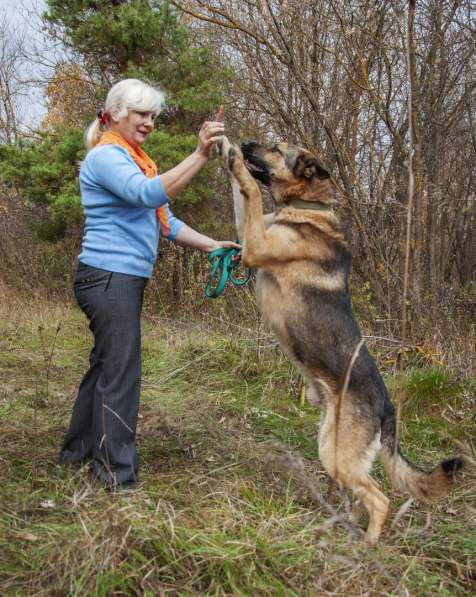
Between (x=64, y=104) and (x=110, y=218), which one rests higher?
(x=64, y=104)

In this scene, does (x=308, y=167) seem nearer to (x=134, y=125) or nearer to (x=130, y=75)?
(x=134, y=125)

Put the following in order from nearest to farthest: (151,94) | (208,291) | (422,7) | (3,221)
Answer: (151,94) < (208,291) < (422,7) < (3,221)

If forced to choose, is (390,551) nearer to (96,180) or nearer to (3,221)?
(96,180)

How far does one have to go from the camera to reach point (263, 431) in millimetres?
4695

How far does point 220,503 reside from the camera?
119 inches

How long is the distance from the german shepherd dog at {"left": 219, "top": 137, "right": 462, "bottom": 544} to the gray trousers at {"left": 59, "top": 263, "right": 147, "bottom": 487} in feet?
2.37

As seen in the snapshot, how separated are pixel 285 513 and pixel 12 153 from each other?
11.1 meters

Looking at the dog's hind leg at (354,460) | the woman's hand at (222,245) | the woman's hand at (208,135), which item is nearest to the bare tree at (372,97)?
the woman's hand at (222,245)

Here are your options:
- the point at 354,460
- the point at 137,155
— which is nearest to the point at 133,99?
the point at 137,155

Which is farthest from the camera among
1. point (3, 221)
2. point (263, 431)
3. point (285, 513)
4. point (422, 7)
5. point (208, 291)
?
point (3, 221)

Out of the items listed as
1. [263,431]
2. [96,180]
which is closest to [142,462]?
[263,431]

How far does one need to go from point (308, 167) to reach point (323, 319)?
100 cm

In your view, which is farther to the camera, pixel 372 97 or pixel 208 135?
pixel 372 97

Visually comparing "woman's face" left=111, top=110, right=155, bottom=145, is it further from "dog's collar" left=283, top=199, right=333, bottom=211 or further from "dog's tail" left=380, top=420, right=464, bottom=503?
"dog's tail" left=380, top=420, right=464, bottom=503
